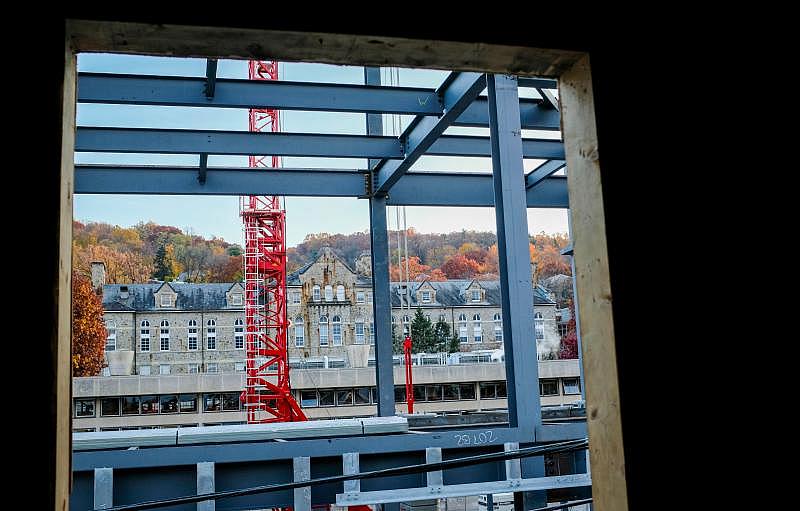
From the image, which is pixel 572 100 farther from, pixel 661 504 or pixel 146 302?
pixel 146 302

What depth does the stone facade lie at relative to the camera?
48.0m

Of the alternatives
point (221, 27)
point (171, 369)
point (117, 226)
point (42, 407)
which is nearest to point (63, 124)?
point (221, 27)

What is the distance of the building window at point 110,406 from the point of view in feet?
123

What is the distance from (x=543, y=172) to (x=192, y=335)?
132 feet

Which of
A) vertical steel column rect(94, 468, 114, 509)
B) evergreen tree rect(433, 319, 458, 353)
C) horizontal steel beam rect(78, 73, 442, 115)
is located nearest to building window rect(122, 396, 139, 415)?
evergreen tree rect(433, 319, 458, 353)

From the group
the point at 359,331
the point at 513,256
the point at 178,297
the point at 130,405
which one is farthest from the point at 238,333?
the point at 513,256

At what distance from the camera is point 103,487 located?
760 cm

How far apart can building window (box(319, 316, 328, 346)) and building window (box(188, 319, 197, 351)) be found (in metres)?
9.17

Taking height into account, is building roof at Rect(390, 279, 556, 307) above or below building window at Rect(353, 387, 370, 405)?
above

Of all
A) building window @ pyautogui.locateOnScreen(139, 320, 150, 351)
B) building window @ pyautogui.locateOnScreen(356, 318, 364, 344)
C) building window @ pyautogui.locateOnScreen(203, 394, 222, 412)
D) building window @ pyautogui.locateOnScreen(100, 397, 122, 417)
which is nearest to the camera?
building window @ pyautogui.locateOnScreen(100, 397, 122, 417)

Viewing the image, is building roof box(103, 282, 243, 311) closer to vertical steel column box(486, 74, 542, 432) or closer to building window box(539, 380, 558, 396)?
building window box(539, 380, 558, 396)

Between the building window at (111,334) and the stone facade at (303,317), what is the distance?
6cm

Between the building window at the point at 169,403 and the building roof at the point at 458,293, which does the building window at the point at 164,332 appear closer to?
the building window at the point at 169,403

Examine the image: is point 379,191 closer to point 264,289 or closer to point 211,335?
point 264,289
